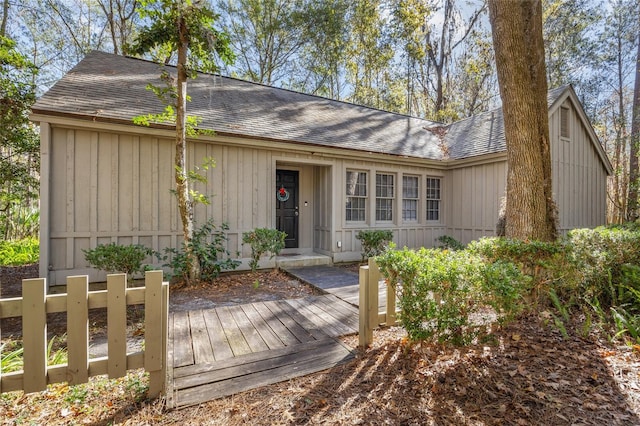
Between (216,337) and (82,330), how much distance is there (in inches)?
55.2

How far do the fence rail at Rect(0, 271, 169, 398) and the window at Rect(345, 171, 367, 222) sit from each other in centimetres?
618

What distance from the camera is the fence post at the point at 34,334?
189 centimetres

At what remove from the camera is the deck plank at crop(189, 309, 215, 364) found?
9.04 ft

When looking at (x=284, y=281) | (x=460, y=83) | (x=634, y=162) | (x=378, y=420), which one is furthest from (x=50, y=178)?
(x=460, y=83)

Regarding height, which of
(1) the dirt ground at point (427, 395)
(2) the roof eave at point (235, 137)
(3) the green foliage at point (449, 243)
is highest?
(2) the roof eave at point (235, 137)

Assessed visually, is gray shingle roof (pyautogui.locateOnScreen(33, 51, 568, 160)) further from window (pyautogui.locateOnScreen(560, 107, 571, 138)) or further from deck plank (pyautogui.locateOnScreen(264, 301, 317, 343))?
deck plank (pyautogui.locateOnScreen(264, 301, 317, 343))

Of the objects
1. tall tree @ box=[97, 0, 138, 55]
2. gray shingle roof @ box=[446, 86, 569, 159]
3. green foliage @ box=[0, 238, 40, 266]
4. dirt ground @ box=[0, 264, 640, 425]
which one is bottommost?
dirt ground @ box=[0, 264, 640, 425]

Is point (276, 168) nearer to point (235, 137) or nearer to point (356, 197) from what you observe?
point (235, 137)

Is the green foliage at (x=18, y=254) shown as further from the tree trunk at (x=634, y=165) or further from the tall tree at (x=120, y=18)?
the tree trunk at (x=634, y=165)

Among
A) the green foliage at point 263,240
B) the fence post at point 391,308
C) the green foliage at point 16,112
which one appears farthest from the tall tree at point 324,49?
the fence post at point 391,308

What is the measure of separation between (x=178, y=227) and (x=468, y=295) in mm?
5457

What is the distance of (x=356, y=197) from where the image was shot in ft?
26.6

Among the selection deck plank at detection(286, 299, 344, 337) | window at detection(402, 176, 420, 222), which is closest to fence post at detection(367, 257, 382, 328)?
deck plank at detection(286, 299, 344, 337)

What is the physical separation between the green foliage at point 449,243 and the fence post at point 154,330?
802cm
